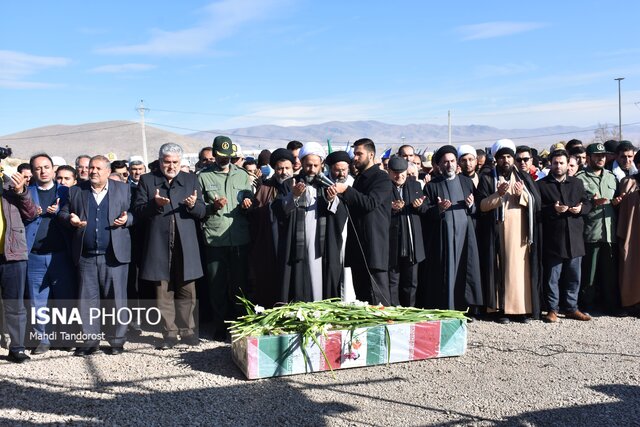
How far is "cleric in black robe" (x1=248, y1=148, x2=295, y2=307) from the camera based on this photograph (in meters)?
6.61

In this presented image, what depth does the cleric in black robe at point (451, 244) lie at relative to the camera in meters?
7.14

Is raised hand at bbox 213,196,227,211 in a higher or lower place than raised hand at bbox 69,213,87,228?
higher

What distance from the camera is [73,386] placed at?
5223mm

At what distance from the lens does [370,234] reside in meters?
6.40

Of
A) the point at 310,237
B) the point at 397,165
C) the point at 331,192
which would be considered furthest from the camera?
the point at 397,165

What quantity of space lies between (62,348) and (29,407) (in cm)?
175

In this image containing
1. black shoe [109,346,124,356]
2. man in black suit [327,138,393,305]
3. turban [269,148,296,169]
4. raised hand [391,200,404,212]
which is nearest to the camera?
black shoe [109,346,124,356]

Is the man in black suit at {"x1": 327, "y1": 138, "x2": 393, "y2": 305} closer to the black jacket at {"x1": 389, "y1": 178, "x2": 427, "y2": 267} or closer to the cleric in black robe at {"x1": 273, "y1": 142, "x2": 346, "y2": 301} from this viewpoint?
the cleric in black robe at {"x1": 273, "y1": 142, "x2": 346, "y2": 301}

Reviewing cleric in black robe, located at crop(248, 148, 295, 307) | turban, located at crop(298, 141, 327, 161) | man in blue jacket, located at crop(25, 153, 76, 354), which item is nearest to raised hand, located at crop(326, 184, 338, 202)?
turban, located at crop(298, 141, 327, 161)

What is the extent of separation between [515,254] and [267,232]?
9.82ft

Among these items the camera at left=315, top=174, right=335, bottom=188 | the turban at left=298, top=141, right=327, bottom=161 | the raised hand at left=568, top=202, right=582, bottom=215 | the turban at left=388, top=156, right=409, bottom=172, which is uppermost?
the turban at left=298, top=141, right=327, bottom=161

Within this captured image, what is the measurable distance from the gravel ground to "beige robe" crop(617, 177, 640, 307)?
140 cm

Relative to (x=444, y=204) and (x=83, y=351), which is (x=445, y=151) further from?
(x=83, y=351)

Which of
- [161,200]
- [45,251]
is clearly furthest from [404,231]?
→ [45,251]
